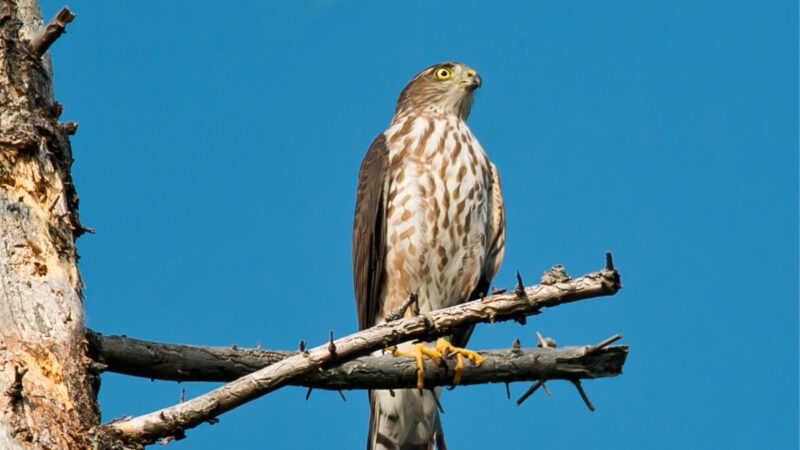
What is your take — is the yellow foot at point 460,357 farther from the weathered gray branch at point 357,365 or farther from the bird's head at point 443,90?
the bird's head at point 443,90

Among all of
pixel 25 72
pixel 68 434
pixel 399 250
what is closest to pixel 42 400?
pixel 68 434

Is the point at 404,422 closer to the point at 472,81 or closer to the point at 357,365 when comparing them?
the point at 357,365

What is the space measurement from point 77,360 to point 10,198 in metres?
0.68

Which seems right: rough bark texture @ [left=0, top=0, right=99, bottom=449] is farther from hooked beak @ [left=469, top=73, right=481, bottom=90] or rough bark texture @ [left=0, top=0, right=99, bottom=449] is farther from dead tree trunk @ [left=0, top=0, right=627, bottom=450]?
hooked beak @ [left=469, top=73, right=481, bottom=90]

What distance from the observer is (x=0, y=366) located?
11.5ft

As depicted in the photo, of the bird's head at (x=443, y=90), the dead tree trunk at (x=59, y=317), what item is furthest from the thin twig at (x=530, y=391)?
the bird's head at (x=443, y=90)

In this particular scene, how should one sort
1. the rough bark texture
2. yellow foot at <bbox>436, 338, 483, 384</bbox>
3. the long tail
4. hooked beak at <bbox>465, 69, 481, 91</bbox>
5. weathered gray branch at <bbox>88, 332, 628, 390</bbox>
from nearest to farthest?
the rough bark texture
weathered gray branch at <bbox>88, 332, 628, 390</bbox>
yellow foot at <bbox>436, 338, 483, 384</bbox>
the long tail
hooked beak at <bbox>465, 69, 481, 91</bbox>

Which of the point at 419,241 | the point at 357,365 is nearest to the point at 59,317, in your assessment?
the point at 357,365

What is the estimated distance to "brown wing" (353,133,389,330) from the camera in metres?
6.90

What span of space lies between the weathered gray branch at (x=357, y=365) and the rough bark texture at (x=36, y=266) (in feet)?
0.90

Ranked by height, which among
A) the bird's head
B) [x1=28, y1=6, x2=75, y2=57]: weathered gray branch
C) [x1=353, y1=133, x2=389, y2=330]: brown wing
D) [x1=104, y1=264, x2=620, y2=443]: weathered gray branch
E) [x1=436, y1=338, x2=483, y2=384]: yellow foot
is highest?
the bird's head

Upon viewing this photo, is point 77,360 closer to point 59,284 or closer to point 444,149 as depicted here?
point 59,284

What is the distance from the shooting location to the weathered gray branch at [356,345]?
356 centimetres

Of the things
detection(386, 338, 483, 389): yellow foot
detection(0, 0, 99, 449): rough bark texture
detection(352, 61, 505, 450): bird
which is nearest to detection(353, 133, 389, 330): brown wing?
detection(352, 61, 505, 450): bird
